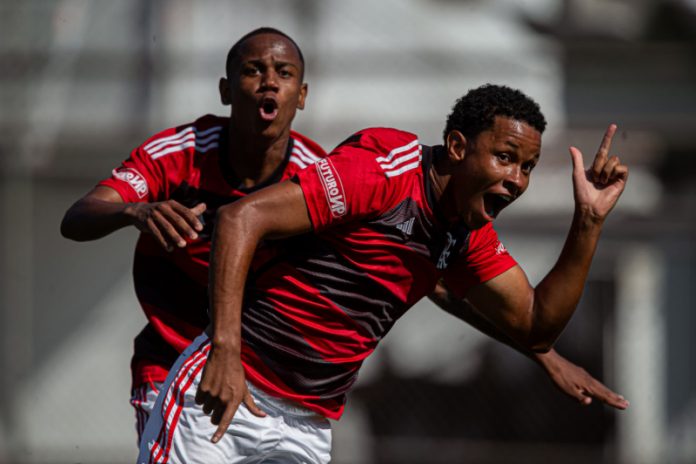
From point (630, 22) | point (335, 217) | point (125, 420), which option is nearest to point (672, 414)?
point (630, 22)

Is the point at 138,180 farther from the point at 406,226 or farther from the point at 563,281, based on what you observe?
the point at 563,281

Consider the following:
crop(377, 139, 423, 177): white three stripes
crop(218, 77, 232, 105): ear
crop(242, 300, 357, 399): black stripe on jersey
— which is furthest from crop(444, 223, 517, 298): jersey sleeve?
crop(218, 77, 232, 105): ear

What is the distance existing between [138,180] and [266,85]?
60 centimetres

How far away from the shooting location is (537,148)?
3.12m

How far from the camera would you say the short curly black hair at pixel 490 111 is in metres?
3.10

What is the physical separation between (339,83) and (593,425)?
11.8ft

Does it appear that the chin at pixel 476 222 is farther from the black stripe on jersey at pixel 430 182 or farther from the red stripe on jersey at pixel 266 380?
the red stripe on jersey at pixel 266 380

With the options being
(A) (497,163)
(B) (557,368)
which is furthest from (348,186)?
(B) (557,368)

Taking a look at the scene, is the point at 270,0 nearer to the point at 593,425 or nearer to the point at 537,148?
the point at 593,425

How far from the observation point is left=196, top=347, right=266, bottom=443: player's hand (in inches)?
108

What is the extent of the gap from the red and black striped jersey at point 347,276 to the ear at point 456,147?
7cm

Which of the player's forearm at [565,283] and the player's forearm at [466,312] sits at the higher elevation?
the player's forearm at [565,283]

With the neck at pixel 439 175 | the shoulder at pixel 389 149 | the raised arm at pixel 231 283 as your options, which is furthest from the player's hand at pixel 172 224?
the neck at pixel 439 175

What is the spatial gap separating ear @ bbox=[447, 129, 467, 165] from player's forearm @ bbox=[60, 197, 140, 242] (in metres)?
1.08
